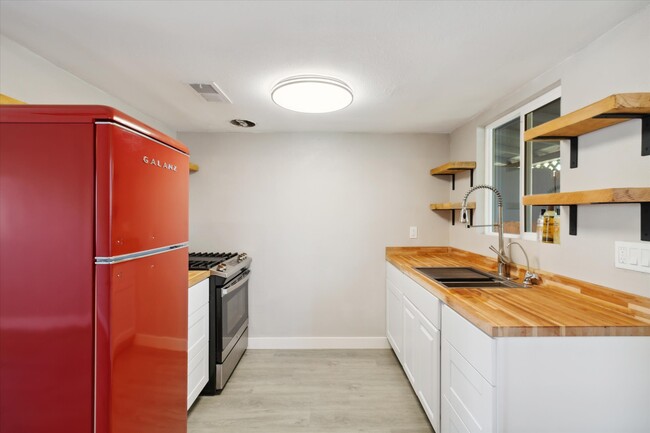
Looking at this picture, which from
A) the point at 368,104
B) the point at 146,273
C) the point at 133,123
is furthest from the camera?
the point at 368,104

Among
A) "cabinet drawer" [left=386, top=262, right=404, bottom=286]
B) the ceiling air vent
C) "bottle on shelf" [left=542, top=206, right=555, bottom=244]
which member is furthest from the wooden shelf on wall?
the ceiling air vent

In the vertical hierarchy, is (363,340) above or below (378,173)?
below

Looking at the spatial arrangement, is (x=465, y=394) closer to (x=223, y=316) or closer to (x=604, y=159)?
(x=604, y=159)

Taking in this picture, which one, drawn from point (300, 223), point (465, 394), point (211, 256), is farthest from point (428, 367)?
point (211, 256)

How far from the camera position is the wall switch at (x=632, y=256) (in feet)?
4.27

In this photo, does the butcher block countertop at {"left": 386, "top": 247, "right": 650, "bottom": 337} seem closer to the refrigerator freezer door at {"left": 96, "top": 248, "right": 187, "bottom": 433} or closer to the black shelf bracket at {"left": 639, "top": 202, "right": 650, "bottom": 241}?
the black shelf bracket at {"left": 639, "top": 202, "right": 650, "bottom": 241}

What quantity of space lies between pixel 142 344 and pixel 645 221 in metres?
2.10

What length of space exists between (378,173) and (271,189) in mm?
1151

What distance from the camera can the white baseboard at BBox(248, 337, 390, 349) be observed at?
3.30 meters

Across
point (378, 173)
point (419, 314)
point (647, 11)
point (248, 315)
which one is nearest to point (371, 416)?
point (419, 314)

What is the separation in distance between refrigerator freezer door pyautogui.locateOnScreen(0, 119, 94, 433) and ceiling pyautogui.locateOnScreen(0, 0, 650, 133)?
0.73 m

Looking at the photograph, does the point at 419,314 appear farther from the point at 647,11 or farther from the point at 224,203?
the point at 224,203

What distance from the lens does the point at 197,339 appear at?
223cm

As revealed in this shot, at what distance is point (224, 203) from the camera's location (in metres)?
3.33
